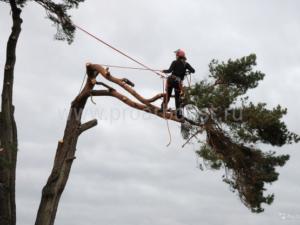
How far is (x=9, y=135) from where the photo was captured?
1448 cm

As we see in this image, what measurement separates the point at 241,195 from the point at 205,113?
236 cm

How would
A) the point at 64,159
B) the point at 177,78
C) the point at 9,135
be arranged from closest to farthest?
the point at 177,78 < the point at 64,159 < the point at 9,135

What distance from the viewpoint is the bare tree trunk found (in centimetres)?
1370

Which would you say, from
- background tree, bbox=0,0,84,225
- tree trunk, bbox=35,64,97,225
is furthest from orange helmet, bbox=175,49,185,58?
background tree, bbox=0,0,84,225

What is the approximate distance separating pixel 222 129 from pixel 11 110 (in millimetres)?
5540

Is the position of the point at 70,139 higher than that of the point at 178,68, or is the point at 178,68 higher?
the point at 178,68

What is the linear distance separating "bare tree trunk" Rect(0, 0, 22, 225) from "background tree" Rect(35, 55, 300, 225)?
84 cm

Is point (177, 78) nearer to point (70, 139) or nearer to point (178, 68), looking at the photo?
point (178, 68)

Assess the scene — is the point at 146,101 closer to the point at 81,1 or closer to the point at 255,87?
the point at 255,87

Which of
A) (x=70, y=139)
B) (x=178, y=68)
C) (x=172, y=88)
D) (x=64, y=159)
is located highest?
(x=178, y=68)

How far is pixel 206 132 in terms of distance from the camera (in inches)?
515

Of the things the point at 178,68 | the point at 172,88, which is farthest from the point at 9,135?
the point at 178,68

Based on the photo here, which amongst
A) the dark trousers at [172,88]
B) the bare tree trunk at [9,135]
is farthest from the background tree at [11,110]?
the dark trousers at [172,88]

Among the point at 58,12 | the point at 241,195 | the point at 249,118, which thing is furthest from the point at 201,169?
the point at 58,12
